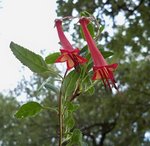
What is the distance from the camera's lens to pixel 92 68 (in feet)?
2.91

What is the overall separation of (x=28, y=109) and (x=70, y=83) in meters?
0.11

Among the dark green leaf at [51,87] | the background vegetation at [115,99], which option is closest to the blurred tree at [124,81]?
the background vegetation at [115,99]

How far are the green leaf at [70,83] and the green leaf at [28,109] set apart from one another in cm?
7

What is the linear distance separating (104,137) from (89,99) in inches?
85.1

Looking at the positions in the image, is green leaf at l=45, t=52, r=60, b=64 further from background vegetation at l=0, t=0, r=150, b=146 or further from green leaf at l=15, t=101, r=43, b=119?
background vegetation at l=0, t=0, r=150, b=146

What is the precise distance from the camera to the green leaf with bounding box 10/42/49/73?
88 cm

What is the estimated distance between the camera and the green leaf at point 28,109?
0.90 metres

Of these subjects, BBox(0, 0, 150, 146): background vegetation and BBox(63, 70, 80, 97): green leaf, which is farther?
BBox(0, 0, 150, 146): background vegetation

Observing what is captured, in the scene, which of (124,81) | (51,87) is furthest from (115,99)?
(51,87)

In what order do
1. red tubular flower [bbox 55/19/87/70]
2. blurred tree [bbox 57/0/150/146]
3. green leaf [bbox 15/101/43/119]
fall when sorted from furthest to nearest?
blurred tree [bbox 57/0/150/146] < green leaf [bbox 15/101/43/119] < red tubular flower [bbox 55/19/87/70]

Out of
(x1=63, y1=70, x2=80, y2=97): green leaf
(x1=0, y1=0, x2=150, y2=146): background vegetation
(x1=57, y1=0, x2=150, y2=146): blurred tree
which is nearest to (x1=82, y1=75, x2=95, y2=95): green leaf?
(x1=63, y1=70, x2=80, y2=97): green leaf

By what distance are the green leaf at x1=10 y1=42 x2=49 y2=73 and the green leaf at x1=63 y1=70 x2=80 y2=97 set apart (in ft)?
0.17


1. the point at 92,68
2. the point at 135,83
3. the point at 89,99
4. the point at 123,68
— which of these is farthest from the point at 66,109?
the point at 89,99

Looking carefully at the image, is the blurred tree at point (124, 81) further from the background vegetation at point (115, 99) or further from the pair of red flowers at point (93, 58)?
the pair of red flowers at point (93, 58)
